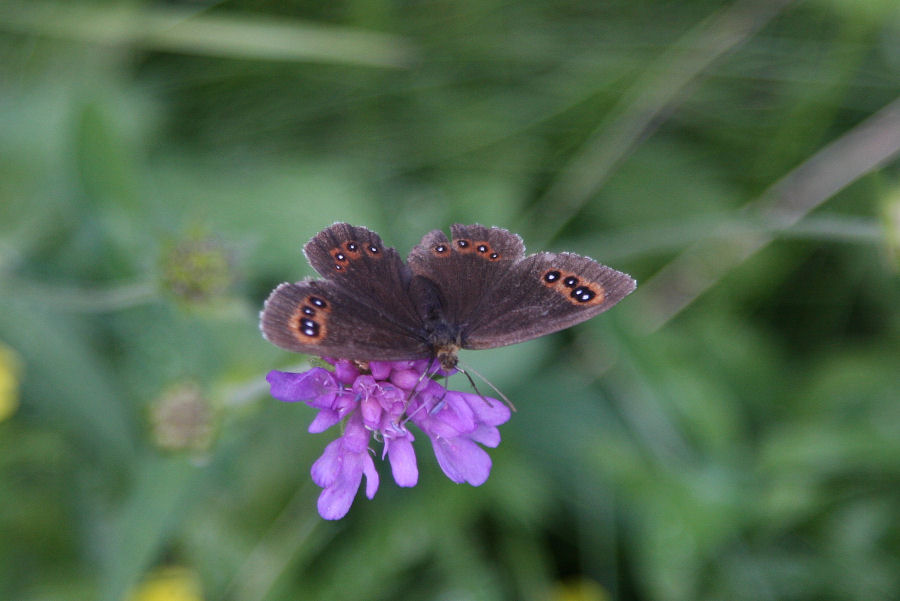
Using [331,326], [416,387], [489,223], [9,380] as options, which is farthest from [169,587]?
[489,223]

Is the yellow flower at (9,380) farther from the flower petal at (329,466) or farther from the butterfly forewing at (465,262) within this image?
the butterfly forewing at (465,262)

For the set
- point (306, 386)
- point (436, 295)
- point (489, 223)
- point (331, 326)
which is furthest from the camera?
point (489, 223)

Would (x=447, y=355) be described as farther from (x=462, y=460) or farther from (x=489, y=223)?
(x=489, y=223)

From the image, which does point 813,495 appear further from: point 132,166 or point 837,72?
point 132,166

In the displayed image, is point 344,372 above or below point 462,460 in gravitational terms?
above

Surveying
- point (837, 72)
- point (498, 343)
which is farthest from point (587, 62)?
point (498, 343)

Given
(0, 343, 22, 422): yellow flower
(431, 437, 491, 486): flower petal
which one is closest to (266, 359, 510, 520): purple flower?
(431, 437, 491, 486): flower petal
